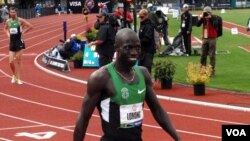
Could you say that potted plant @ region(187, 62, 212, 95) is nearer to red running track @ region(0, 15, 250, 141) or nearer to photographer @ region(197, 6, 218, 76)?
red running track @ region(0, 15, 250, 141)

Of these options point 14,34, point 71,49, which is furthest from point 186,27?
point 14,34

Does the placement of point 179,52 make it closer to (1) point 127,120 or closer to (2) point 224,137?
(2) point 224,137

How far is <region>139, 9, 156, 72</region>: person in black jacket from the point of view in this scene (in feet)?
44.6

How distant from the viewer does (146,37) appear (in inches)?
536

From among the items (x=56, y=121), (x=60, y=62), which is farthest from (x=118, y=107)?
(x=60, y=62)

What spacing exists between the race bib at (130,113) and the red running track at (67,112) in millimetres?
4707

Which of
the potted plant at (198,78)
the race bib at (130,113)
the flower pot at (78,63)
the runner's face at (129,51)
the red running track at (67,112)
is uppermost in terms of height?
the runner's face at (129,51)

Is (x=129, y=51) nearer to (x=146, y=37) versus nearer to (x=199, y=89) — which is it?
(x=146, y=37)

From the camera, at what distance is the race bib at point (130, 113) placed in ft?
16.1

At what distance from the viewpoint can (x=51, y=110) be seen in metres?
12.5

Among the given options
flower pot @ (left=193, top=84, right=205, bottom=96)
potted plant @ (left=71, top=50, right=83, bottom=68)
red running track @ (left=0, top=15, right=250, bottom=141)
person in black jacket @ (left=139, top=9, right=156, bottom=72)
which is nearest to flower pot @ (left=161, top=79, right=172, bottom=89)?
red running track @ (left=0, top=15, right=250, bottom=141)

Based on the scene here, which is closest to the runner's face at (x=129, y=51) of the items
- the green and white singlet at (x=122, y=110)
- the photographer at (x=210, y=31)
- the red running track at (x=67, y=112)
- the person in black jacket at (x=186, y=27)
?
the green and white singlet at (x=122, y=110)

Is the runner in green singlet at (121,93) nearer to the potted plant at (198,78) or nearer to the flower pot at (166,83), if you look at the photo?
the potted plant at (198,78)

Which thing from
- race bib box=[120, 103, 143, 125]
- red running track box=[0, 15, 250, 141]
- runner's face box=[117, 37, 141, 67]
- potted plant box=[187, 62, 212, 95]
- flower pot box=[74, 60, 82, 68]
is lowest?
flower pot box=[74, 60, 82, 68]
